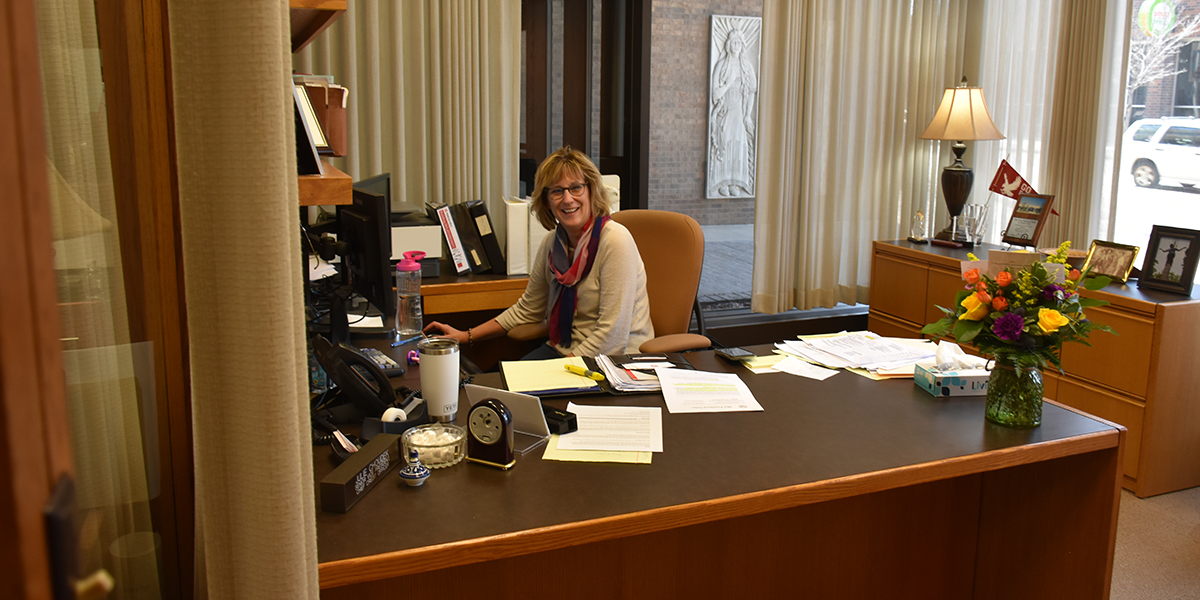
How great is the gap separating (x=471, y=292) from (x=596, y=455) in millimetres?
1944

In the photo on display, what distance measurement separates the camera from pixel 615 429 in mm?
1685

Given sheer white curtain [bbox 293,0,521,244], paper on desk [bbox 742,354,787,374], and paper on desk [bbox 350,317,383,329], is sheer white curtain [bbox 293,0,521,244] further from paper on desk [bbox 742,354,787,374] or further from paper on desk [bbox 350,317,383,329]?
paper on desk [bbox 742,354,787,374]

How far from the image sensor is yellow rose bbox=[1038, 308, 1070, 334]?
1.64 m

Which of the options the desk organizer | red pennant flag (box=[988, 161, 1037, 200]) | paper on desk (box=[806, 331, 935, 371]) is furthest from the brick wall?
the desk organizer

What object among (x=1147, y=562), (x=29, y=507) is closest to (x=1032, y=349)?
(x=1147, y=562)

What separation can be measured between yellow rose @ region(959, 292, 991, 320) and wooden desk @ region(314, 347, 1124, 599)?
22cm

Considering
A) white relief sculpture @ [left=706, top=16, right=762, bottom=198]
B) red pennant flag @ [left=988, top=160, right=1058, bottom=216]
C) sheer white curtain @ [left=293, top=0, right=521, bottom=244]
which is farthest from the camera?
white relief sculpture @ [left=706, top=16, right=762, bottom=198]

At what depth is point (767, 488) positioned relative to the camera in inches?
56.5

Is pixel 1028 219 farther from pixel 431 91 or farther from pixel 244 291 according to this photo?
pixel 244 291

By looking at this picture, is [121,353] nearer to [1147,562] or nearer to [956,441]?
[956,441]

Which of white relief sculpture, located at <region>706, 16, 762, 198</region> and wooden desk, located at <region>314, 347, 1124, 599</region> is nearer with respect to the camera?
wooden desk, located at <region>314, 347, 1124, 599</region>

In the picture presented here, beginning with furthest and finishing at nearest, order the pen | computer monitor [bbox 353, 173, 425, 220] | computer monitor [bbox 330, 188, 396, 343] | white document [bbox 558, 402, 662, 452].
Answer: computer monitor [bbox 353, 173, 425, 220] → the pen → computer monitor [bbox 330, 188, 396, 343] → white document [bbox 558, 402, 662, 452]

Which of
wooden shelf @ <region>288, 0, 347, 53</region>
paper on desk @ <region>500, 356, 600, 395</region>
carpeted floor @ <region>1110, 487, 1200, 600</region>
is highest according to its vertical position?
wooden shelf @ <region>288, 0, 347, 53</region>

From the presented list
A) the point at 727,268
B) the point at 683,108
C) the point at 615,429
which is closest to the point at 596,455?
the point at 615,429
